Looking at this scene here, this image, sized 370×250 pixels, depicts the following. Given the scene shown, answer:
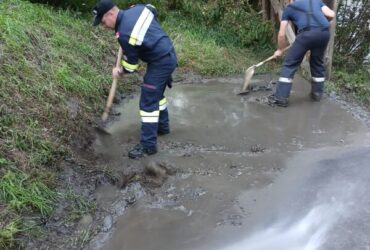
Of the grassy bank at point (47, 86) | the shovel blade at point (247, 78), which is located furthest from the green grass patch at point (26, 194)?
the shovel blade at point (247, 78)

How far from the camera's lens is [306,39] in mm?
5910

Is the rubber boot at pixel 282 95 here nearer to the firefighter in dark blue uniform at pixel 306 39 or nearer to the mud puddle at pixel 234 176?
the firefighter in dark blue uniform at pixel 306 39

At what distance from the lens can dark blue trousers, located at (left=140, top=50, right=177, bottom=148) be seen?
4.59 m

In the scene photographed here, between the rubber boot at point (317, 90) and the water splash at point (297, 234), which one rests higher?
the water splash at point (297, 234)

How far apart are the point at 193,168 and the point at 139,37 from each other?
1346 millimetres

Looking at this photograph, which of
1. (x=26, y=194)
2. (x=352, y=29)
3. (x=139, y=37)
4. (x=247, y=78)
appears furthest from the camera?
(x=352, y=29)

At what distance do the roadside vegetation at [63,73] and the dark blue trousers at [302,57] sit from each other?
932mm

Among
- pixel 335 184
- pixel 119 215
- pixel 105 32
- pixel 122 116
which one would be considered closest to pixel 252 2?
pixel 105 32

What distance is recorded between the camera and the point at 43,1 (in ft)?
25.6

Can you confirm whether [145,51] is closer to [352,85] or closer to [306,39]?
[306,39]

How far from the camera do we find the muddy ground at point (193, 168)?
361 centimetres

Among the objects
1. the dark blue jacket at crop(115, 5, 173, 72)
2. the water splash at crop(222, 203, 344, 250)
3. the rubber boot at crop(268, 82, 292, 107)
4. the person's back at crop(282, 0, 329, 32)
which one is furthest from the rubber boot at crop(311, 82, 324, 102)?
the water splash at crop(222, 203, 344, 250)

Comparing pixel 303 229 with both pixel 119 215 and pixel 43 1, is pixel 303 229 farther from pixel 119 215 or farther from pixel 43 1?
pixel 43 1

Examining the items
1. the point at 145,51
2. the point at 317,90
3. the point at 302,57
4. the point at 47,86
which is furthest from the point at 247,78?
the point at 47,86
